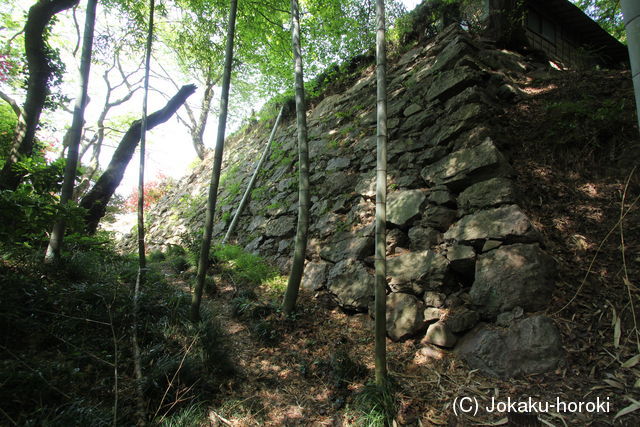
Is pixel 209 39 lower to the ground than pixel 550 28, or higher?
lower

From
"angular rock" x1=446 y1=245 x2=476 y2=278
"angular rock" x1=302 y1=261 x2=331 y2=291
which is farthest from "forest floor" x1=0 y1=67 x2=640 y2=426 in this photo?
"angular rock" x1=446 y1=245 x2=476 y2=278

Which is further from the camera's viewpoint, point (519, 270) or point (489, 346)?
point (519, 270)

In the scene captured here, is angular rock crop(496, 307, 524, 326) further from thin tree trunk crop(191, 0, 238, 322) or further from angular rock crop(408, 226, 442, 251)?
thin tree trunk crop(191, 0, 238, 322)

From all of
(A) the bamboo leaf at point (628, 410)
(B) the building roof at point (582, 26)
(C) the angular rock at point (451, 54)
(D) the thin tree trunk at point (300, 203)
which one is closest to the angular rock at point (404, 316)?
(D) the thin tree trunk at point (300, 203)

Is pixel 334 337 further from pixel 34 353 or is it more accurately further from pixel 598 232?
pixel 598 232

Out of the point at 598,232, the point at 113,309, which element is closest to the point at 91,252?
the point at 113,309

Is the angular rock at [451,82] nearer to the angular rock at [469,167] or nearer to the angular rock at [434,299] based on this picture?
the angular rock at [469,167]

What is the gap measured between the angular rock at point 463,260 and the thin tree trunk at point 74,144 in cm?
495

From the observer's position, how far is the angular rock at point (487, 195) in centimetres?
364

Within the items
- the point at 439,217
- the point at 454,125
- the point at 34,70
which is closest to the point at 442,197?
the point at 439,217

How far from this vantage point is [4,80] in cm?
818

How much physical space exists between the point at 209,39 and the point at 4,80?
6622 millimetres

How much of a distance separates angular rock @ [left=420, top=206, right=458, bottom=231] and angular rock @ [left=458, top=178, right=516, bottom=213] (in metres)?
0.18

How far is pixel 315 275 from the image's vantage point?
192 inches
